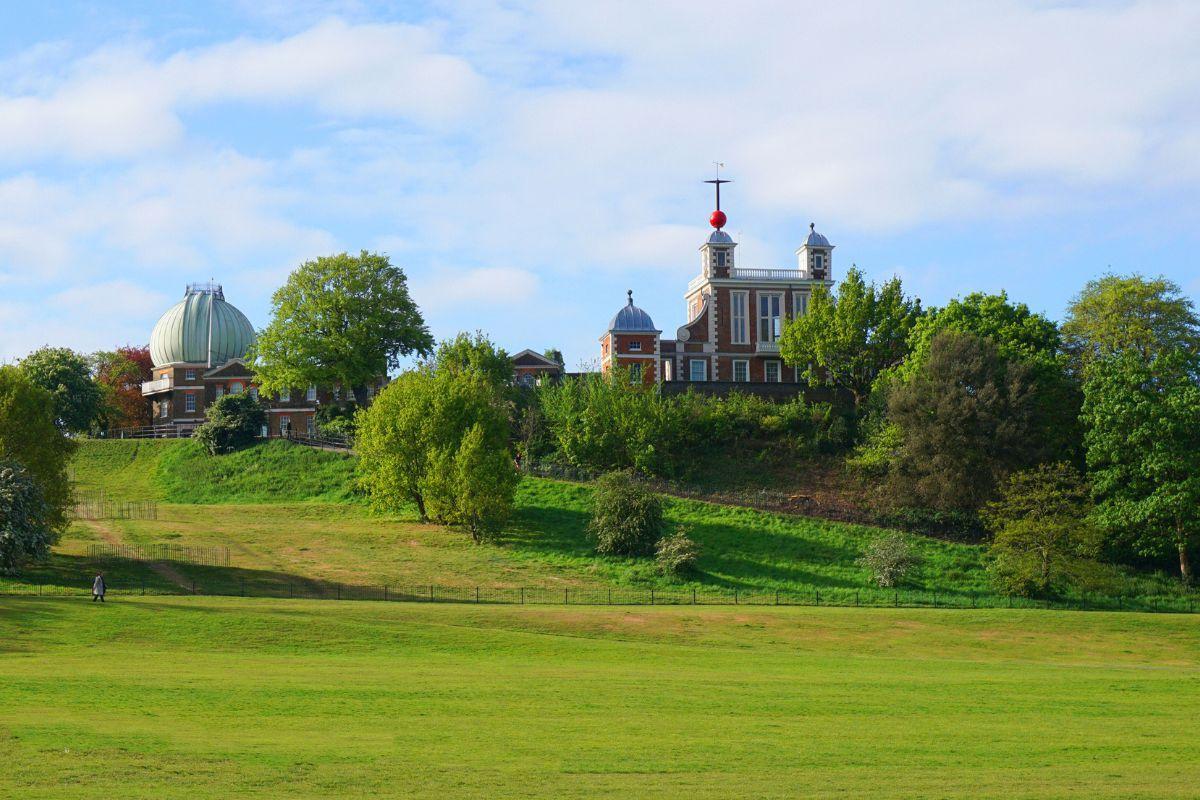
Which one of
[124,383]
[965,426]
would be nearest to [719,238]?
[965,426]

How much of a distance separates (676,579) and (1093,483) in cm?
2256

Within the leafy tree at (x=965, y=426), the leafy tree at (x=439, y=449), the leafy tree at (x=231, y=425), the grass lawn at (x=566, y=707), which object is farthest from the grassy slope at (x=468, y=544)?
the grass lawn at (x=566, y=707)

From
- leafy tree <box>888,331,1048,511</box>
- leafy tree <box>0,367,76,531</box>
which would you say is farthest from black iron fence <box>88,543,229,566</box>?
leafy tree <box>888,331,1048,511</box>

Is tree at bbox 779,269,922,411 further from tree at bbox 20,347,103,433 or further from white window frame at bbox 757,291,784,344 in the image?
tree at bbox 20,347,103,433

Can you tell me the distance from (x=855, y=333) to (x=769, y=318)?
40.0ft

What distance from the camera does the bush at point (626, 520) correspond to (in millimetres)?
67812

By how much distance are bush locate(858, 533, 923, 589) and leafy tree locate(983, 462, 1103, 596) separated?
14.1ft

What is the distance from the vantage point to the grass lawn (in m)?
20.5

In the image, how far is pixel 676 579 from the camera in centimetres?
6350

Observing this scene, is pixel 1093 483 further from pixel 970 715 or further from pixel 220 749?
pixel 220 749

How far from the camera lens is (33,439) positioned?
6312cm

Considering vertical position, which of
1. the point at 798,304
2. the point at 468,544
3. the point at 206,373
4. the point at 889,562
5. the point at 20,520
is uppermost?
the point at 798,304

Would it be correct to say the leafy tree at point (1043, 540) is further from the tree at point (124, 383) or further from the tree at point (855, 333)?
the tree at point (124, 383)

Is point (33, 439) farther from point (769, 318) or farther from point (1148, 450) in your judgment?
point (769, 318)
